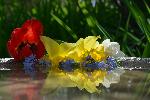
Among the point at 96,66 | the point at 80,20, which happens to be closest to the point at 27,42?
the point at 96,66

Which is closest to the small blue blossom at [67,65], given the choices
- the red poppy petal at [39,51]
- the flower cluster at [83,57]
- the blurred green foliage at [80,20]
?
the flower cluster at [83,57]

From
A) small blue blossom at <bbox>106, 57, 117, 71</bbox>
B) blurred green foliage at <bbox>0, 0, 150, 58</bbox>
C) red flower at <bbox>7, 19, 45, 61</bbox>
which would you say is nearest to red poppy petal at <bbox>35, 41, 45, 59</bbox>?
red flower at <bbox>7, 19, 45, 61</bbox>

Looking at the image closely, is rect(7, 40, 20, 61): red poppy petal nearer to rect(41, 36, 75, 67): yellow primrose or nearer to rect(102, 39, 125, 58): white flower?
rect(41, 36, 75, 67): yellow primrose

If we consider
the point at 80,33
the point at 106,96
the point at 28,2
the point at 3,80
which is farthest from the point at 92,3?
the point at 106,96

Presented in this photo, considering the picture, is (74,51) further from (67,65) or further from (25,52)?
(25,52)

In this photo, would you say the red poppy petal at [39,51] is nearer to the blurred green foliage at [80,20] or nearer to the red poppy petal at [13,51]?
the red poppy petal at [13,51]

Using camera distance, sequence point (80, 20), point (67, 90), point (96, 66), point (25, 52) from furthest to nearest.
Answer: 1. point (80, 20)
2. point (25, 52)
3. point (96, 66)
4. point (67, 90)
